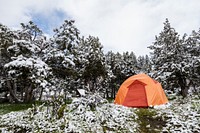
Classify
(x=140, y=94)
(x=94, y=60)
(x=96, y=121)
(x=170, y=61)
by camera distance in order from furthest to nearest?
(x=94, y=60)
(x=170, y=61)
(x=140, y=94)
(x=96, y=121)

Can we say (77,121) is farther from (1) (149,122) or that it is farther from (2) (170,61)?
(2) (170,61)

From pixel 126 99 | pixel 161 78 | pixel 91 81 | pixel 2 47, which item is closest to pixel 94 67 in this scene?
pixel 91 81

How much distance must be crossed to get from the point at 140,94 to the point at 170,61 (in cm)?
876

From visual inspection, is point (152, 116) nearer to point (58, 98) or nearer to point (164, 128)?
point (164, 128)

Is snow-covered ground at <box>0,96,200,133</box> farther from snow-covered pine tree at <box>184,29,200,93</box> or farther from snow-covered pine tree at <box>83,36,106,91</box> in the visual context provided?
snow-covered pine tree at <box>83,36,106,91</box>

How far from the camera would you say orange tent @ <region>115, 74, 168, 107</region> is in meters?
15.4

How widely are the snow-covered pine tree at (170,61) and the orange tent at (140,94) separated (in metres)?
6.43

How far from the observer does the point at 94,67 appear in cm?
3369

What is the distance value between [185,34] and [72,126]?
67.5 ft

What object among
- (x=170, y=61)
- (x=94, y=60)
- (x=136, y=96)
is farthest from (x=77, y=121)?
(x=94, y=60)

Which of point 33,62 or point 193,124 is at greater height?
point 33,62

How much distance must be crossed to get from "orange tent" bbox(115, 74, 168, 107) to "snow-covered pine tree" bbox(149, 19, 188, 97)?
643 cm

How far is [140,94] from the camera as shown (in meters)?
15.7

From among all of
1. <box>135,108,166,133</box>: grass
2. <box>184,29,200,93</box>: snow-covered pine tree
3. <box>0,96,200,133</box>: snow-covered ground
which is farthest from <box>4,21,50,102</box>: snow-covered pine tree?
<box>184,29,200,93</box>: snow-covered pine tree
